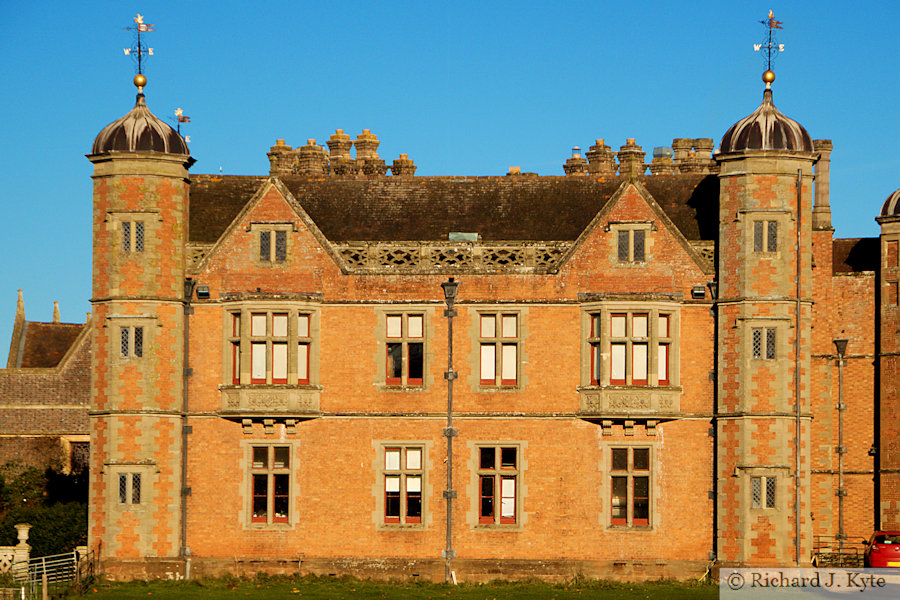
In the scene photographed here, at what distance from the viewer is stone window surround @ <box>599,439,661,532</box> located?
38.4 m

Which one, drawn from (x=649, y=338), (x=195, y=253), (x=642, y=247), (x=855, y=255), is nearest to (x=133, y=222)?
(x=195, y=253)

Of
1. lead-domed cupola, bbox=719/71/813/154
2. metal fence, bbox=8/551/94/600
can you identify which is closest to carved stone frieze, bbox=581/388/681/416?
lead-domed cupola, bbox=719/71/813/154

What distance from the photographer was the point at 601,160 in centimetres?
5088

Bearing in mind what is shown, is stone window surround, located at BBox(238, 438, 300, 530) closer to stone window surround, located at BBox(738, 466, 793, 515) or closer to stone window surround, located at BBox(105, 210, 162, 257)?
stone window surround, located at BBox(105, 210, 162, 257)

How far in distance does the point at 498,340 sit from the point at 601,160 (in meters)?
13.7

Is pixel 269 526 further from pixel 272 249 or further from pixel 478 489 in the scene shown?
pixel 272 249

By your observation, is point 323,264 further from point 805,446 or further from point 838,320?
point 838,320

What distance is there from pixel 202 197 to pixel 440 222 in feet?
21.8

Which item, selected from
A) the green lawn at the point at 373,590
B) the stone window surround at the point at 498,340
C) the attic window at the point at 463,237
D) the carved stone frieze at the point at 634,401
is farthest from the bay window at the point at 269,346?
the carved stone frieze at the point at 634,401

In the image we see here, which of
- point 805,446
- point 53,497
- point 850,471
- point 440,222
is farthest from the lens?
point 53,497

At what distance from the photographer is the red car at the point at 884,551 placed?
132 feet

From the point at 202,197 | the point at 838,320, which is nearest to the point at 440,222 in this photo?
the point at 202,197

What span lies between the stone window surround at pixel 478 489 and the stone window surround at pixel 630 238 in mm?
5299

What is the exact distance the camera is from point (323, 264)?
3934 cm
